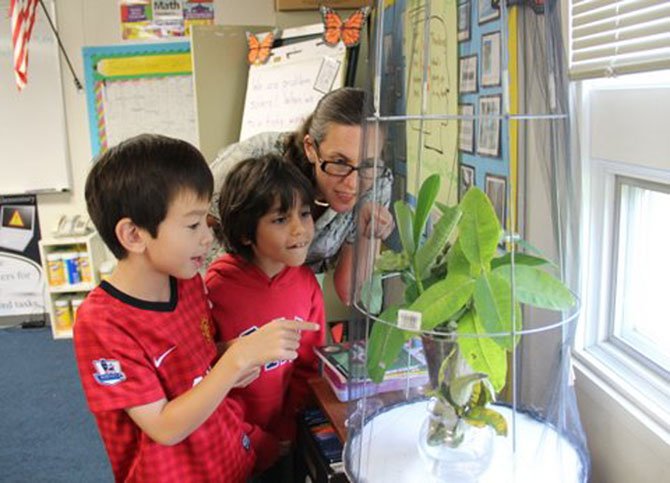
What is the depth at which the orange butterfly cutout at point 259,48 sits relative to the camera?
2441 mm

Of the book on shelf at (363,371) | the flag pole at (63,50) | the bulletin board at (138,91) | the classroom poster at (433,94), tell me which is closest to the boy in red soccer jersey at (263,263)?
the book on shelf at (363,371)

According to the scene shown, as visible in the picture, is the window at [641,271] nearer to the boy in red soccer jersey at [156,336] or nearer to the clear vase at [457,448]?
the clear vase at [457,448]

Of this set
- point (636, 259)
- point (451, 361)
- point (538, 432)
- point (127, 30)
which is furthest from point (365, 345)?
point (127, 30)

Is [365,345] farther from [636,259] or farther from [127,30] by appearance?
[127,30]

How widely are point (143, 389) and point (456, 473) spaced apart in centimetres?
47

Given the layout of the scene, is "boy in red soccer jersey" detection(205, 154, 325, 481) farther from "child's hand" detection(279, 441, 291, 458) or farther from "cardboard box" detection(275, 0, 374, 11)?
"cardboard box" detection(275, 0, 374, 11)

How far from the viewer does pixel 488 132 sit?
901 mm

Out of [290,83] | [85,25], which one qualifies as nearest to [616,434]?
[290,83]

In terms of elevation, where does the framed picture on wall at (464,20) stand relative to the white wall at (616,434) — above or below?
above

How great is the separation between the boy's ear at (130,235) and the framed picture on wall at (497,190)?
543mm

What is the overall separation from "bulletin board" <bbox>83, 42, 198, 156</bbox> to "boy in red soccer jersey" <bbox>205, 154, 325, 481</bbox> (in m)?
2.02

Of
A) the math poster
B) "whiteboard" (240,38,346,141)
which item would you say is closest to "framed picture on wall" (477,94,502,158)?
"whiteboard" (240,38,346,141)

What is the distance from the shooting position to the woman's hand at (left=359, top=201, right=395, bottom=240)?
0.89 metres

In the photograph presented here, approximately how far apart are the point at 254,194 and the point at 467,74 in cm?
48
